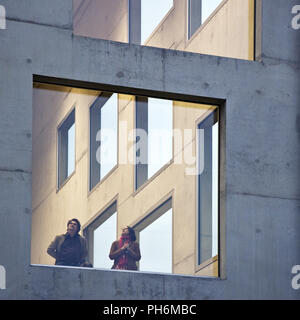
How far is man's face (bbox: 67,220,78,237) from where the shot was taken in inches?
762

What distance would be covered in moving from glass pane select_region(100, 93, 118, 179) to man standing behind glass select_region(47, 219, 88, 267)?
1.32 meters

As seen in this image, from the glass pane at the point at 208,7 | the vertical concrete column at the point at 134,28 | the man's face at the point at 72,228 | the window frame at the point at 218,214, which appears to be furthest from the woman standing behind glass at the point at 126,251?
the glass pane at the point at 208,7

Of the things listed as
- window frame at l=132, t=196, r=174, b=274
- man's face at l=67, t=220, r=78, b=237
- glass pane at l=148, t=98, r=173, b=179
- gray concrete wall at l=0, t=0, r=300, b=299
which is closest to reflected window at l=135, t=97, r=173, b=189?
glass pane at l=148, t=98, r=173, b=179

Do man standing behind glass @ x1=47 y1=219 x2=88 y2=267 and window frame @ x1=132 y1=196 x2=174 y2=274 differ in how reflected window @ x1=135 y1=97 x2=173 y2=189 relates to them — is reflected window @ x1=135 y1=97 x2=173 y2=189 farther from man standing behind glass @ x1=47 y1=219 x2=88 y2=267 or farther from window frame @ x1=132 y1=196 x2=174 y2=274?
man standing behind glass @ x1=47 y1=219 x2=88 y2=267

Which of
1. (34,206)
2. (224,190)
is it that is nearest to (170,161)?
(224,190)

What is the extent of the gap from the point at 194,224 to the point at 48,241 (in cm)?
265

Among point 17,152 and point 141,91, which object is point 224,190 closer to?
point 141,91

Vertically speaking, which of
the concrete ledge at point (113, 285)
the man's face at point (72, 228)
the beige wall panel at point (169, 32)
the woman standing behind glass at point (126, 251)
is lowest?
the concrete ledge at point (113, 285)

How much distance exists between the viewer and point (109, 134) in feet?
65.9

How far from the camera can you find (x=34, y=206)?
62.6ft

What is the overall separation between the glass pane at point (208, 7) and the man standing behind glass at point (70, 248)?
452cm

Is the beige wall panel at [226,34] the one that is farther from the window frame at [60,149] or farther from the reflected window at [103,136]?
the window frame at [60,149]

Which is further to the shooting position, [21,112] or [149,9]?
[149,9]

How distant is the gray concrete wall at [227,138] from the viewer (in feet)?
62.2
